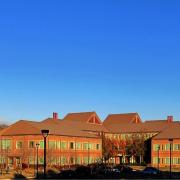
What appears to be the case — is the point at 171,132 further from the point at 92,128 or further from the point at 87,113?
the point at 87,113

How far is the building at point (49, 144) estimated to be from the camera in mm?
102188

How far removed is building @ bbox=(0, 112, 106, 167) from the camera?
102188 millimetres

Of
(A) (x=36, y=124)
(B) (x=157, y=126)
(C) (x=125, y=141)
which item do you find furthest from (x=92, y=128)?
(A) (x=36, y=124)

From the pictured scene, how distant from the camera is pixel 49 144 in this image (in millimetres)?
103938

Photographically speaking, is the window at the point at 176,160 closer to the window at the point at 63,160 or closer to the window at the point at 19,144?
the window at the point at 63,160

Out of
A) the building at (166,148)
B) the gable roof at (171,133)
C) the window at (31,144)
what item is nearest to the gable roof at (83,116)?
the building at (166,148)

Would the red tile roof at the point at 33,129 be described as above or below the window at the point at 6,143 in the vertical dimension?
above

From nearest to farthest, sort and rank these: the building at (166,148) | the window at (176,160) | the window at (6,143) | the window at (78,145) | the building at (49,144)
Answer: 1. the building at (49,144)
2. the window at (6,143)
3. the window at (78,145)
4. the window at (176,160)
5. the building at (166,148)

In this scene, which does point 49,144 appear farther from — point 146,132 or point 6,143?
point 146,132

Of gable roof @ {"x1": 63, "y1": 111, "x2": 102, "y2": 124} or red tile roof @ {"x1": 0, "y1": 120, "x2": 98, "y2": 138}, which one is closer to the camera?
red tile roof @ {"x1": 0, "y1": 120, "x2": 98, "y2": 138}

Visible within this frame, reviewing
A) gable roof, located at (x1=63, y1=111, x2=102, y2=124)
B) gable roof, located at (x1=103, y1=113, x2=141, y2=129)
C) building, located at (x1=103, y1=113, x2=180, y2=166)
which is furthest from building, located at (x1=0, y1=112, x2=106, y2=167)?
gable roof, located at (x1=103, y1=113, x2=141, y2=129)

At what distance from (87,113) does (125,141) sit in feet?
72.5

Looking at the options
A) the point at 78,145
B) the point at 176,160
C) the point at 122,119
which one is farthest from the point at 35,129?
the point at 122,119

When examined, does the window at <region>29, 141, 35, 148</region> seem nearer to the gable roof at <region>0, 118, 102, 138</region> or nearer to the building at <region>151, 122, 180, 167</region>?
the gable roof at <region>0, 118, 102, 138</region>
